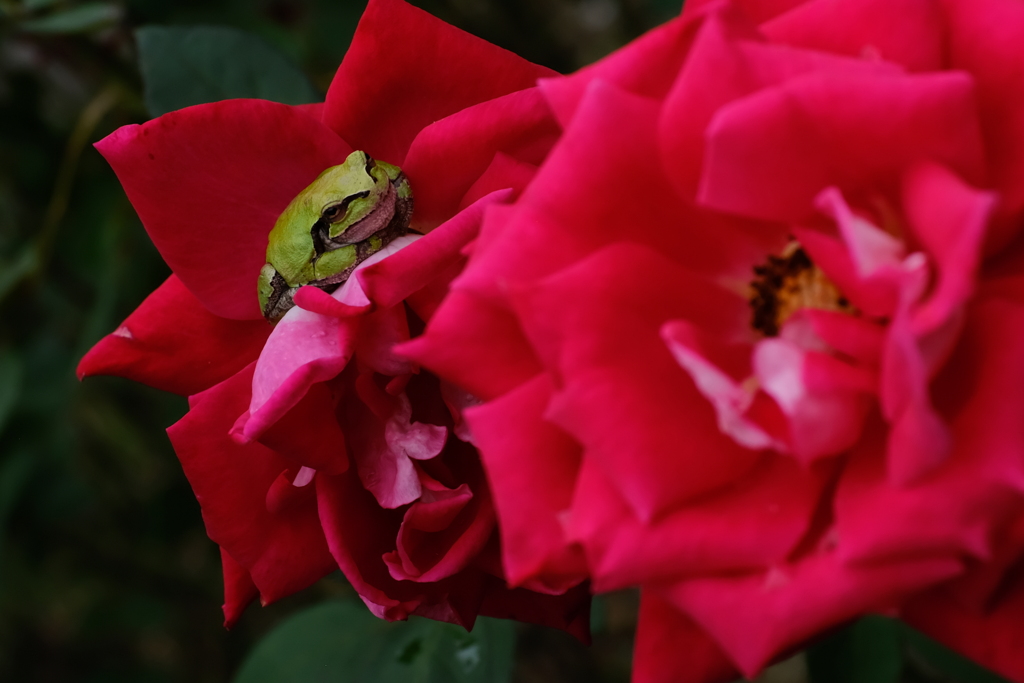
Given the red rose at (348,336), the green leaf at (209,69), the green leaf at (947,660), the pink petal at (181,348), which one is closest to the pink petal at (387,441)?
the red rose at (348,336)

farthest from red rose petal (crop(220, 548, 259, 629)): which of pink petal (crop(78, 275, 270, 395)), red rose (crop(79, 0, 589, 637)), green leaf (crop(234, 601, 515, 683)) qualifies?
green leaf (crop(234, 601, 515, 683))

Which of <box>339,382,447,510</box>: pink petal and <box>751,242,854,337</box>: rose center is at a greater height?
<box>751,242,854,337</box>: rose center

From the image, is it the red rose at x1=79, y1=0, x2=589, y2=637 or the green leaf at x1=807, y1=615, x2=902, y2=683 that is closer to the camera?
the red rose at x1=79, y1=0, x2=589, y2=637

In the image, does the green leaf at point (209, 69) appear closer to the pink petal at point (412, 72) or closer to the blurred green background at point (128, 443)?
the blurred green background at point (128, 443)

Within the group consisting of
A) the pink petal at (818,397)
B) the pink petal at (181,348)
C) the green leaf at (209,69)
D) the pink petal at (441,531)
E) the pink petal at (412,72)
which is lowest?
the pink petal at (441,531)

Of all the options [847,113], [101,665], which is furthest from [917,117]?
[101,665]

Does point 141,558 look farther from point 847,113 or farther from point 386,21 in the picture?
point 847,113

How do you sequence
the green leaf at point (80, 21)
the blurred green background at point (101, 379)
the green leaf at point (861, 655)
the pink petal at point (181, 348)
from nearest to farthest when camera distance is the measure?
the pink petal at point (181, 348) < the green leaf at point (861, 655) < the green leaf at point (80, 21) < the blurred green background at point (101, 379)

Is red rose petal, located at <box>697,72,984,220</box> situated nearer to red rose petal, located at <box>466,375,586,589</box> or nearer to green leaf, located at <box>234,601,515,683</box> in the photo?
red rose petal, located at <box>466,375,586,589</box>

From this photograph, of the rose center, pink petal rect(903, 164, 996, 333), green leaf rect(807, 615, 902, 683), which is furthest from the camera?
green leaf rect(807, 615, 902, 683)
